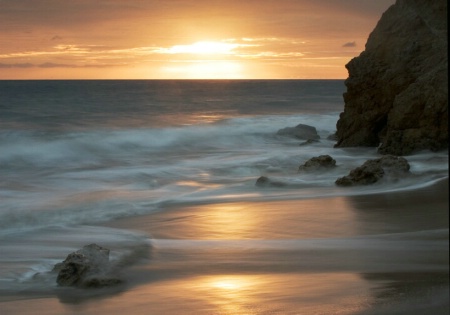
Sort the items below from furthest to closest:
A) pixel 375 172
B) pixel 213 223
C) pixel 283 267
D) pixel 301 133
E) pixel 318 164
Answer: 1. pixel 301 133
2. pixel 318 164
3. pixel 375 172
4. pixel 213 223
5. pixel 283 267

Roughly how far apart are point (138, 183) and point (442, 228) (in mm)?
7430

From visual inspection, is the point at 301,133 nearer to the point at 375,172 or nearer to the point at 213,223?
the point at 375,172

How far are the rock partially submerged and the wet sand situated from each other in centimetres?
12

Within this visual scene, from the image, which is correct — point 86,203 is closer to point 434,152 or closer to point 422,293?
point 422,293

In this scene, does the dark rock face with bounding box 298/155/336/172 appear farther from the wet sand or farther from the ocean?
the wet sand

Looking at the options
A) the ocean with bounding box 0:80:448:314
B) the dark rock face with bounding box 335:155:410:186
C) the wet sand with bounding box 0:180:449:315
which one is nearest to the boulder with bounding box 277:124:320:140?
the ocean with bounding box 0:80:448:314

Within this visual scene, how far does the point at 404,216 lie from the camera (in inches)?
401

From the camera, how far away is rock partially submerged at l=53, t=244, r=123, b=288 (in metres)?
6.98

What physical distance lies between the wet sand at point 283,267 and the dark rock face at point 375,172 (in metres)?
2.29

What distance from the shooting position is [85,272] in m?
7.10

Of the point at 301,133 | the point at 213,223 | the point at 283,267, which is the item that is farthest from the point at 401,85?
the point at 283,267

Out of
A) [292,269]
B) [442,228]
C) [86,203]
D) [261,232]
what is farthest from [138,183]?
[292,269]

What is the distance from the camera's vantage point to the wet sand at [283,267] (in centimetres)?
610

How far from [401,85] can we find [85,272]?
13.8 m
